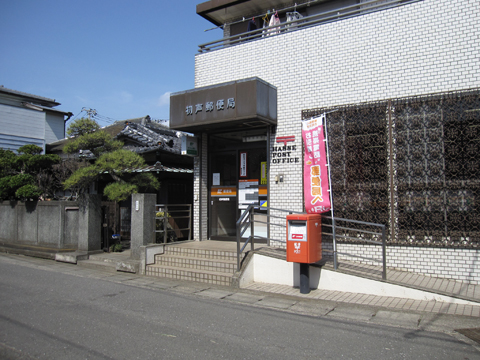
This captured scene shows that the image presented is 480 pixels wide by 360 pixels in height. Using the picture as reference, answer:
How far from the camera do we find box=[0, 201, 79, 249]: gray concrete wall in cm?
1209

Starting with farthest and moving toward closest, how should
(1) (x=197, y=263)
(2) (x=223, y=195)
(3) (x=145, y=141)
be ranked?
(3) (x=145, y=141) < (2) (x=223, y=195) < (1) (x=197, y=263)

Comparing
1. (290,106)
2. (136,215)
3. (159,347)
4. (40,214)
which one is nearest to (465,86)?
(290,106)

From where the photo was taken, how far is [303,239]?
7.16 metres

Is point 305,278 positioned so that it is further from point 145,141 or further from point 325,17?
point 145,141

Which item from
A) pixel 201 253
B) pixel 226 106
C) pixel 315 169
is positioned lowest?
pixel 201 253

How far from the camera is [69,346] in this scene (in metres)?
4.79

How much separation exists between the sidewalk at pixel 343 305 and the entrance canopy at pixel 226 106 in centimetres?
410

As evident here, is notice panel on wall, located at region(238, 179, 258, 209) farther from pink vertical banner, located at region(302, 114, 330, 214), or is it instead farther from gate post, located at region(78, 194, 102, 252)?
gate post, located at region(78, 194, 102, 252)

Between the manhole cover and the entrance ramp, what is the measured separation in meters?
1.14

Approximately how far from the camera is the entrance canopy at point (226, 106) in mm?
9125

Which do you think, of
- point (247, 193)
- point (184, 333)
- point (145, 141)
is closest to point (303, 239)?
point (184, 333)

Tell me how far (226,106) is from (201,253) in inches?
148

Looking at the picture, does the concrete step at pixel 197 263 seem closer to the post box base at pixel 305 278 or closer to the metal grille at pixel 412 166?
the post box base at pixel 305 278

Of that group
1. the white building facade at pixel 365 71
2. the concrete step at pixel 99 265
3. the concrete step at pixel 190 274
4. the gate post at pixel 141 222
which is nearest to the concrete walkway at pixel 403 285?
the white building facade at pixel 365 71
